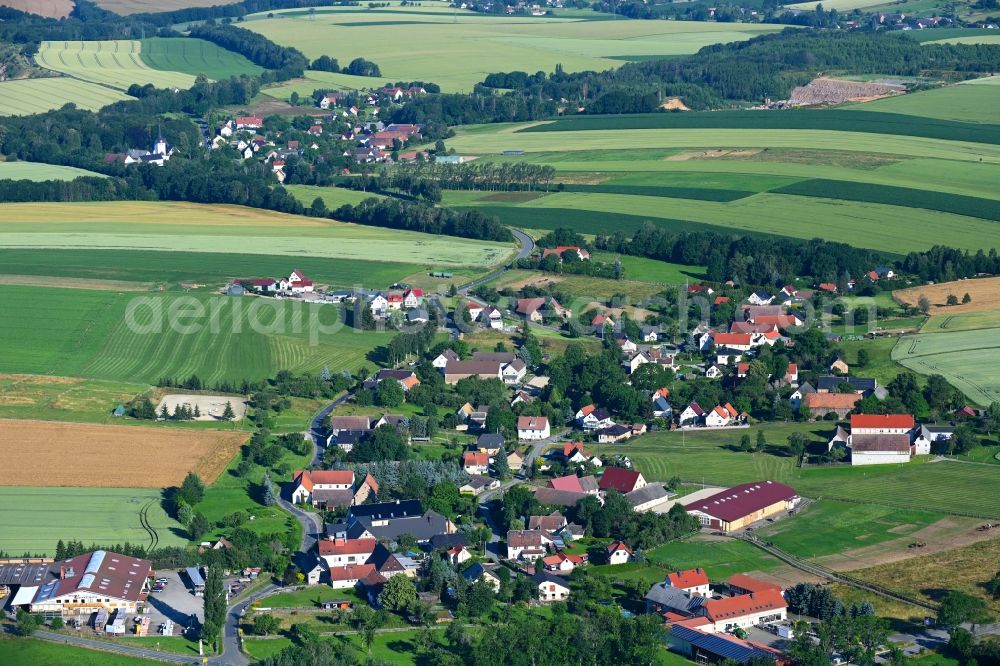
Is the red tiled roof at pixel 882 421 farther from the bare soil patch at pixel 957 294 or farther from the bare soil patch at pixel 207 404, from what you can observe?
the bare soil patch at pixel 207 404

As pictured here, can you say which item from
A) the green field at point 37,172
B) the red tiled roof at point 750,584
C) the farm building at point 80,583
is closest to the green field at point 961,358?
the red tiled roof at point 750,584

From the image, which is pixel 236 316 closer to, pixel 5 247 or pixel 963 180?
pixel 5 247

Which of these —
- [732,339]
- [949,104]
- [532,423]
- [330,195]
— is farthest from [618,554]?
[949,104]

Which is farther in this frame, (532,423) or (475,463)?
(532,423)

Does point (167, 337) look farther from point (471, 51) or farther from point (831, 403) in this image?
point (471, 51)

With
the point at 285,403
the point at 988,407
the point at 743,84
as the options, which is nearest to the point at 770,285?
the point at 988,407

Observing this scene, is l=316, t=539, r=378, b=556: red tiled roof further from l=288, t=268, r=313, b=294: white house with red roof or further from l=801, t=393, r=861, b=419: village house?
l=288, t=268, r=313, b=294: white house with red roof
